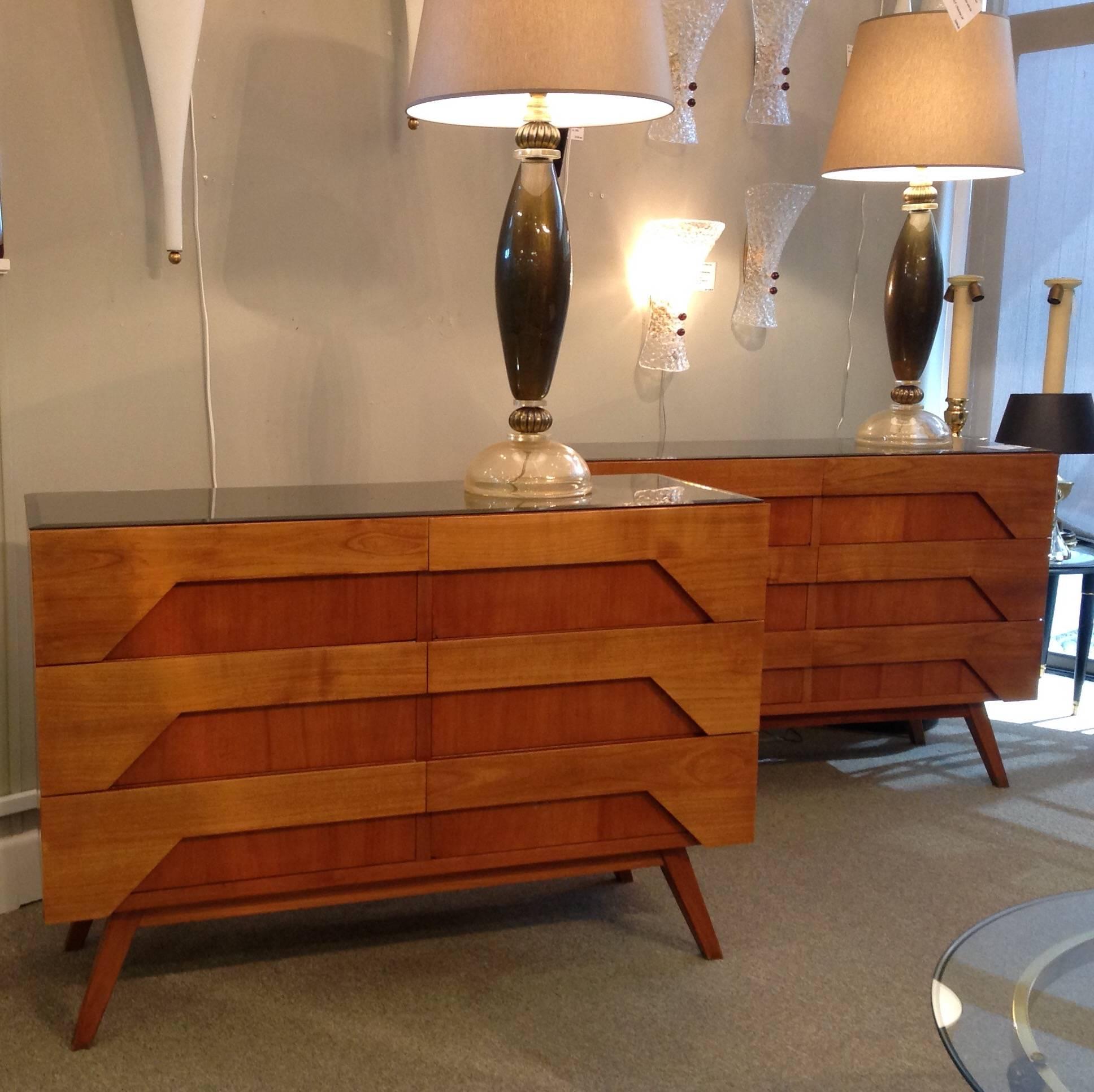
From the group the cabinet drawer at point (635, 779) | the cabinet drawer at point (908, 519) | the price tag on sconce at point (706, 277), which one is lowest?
the cabinet drawer at point (635, 779)

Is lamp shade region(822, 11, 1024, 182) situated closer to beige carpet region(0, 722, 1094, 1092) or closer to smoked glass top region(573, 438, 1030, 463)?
smoked glass top region(573, 438, 1030, 463)

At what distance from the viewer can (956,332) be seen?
2.93 meters

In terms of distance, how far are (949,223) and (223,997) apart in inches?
112

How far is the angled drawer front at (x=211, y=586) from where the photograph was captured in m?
1.55

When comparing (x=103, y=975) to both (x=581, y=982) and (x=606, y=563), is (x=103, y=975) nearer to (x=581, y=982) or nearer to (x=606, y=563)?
(x=581, y=982)

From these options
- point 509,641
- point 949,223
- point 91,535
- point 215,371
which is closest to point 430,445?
point 215,371

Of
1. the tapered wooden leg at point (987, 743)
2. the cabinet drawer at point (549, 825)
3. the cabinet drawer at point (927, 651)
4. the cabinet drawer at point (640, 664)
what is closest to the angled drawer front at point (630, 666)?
the cabinet drawer at point (640, 664)

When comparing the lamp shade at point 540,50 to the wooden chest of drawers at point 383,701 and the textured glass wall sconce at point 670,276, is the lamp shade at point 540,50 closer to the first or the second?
A: the wooden chest of drawers at point 383,701

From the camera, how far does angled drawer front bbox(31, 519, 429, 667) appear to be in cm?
155

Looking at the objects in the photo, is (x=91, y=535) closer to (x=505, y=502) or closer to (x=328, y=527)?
(x=328, y=527)

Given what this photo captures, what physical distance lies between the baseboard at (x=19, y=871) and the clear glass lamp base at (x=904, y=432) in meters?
1.86

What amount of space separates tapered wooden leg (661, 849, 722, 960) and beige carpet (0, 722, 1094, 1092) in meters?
0.04

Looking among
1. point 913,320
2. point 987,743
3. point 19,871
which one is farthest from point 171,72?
point 987,743

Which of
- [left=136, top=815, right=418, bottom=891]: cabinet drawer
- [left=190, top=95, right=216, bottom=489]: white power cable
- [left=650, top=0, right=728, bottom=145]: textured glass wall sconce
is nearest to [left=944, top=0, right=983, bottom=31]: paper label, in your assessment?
[left=650, top=0, right=728, bottom=145]: textured glass wall sconce
